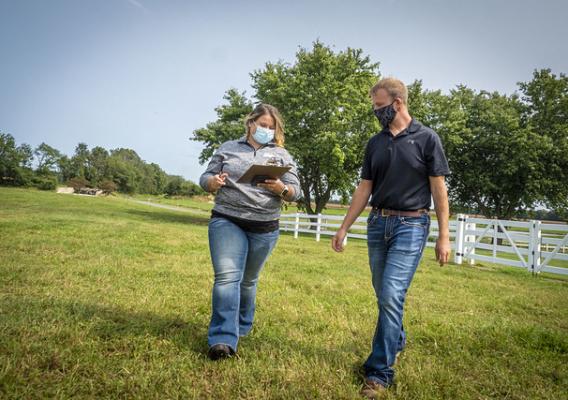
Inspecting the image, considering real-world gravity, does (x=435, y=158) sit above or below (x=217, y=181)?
above

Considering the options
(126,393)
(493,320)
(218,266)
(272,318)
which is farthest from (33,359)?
(493,320)

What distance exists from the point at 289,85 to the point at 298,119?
221cm

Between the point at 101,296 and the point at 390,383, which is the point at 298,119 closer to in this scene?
the point at 101,296

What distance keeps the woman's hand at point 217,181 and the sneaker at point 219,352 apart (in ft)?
4.39

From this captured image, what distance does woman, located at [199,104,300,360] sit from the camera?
3.13 metres

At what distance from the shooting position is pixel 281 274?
6898 mm

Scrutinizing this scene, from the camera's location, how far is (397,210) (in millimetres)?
2926

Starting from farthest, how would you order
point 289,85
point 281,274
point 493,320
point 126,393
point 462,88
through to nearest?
1. point 462,88
2. point 289,85
3. point 281,274
4. point 493,320
5. point 126,393

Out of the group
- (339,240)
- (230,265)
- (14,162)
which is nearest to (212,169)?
(230,265)

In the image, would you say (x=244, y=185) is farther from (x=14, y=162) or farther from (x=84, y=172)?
(x=84, y=172)

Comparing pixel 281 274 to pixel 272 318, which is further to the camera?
pixel 281 274

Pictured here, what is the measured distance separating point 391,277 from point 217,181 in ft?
5.43

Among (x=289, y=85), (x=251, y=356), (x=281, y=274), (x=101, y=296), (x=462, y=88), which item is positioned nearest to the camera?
(x=251, y=356)

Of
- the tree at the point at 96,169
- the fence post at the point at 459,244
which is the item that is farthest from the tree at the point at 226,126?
the tree at the point at 96,169
